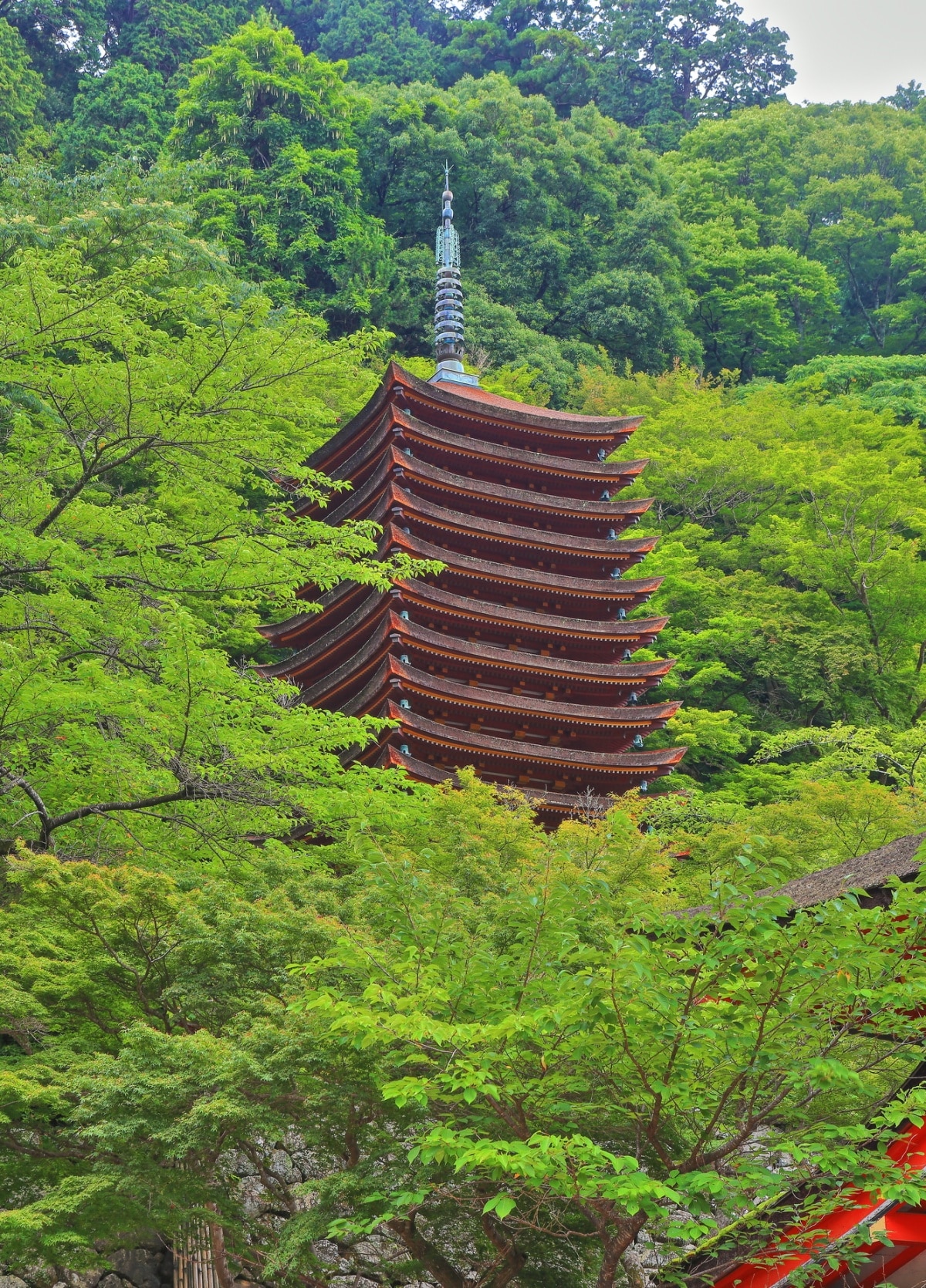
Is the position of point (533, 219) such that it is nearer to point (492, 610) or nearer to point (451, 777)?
point (492, 610)

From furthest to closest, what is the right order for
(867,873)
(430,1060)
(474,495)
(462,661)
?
(474,495) < (462,661) < (867,873) < (430,1060)

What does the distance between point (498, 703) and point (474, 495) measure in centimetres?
480

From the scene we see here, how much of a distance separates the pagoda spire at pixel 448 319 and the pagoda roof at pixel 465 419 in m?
2.23

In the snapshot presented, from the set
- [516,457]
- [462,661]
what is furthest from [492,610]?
[516,457]

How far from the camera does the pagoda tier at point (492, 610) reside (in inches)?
931

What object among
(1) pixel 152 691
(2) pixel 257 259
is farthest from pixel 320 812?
(2) pixel 257 259

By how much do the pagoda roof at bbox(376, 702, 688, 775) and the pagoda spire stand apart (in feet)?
34.7

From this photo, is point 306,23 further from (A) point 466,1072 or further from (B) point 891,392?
(A) point 466,1072

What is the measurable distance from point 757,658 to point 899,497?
15.9 ft

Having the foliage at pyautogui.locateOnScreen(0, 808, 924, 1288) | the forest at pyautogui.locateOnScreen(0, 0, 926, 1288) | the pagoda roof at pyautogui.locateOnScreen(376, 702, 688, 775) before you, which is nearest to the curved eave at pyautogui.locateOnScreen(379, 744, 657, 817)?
the pagoda roof at pyautogui.locateOnScreen(376, 702, 688, 775)

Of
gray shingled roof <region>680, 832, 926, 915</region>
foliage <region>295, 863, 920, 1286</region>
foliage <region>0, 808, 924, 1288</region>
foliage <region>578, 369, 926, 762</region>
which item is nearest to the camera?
foliage <region>295, 863, 920, 1286</region>

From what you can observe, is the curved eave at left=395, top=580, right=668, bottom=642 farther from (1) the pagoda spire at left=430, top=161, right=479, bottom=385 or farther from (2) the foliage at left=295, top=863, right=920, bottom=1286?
(2) the foliage at left=295, top=863, right=920, bottom=1286

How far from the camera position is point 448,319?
34.6 m

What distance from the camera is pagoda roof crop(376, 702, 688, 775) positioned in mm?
22594
